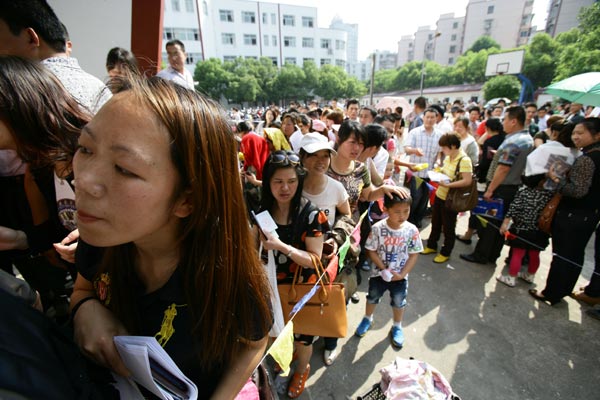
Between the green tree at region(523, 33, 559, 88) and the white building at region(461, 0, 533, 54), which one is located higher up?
the white building at region(461, 0, 533, 54)

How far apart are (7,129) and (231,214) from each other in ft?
4.69

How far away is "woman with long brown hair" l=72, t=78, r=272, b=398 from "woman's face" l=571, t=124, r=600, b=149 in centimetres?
383

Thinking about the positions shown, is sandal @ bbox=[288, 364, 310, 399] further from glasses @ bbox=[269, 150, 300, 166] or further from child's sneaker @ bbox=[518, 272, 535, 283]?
child's sneaker @ bbox=[518, 272, 535, 283]

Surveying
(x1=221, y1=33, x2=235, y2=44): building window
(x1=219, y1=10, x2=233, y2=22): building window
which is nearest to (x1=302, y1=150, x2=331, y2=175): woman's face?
(x1=221, y1=33, x2=235, y2=44): building window

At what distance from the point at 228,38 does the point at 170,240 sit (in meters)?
55.0

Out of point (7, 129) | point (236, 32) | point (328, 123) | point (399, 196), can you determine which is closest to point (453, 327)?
point (399, 196)

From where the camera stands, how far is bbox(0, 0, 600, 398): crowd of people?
2.56 ft

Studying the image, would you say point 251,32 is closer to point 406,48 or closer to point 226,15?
point 226,15

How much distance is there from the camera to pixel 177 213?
0.90 m

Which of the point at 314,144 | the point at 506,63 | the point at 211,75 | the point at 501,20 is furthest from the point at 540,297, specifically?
the point at 501,20

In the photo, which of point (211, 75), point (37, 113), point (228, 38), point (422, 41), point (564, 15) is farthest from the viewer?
point (422, 41)

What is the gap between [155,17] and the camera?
390 cm

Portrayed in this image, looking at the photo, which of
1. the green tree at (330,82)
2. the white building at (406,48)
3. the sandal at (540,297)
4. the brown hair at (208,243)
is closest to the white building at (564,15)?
the white building at (406,48)

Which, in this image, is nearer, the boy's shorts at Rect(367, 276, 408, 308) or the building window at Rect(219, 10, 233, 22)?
the boy's shorts at Rect(367, 276, 408, 308)
